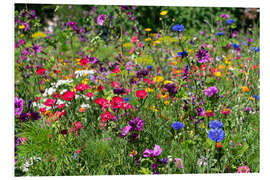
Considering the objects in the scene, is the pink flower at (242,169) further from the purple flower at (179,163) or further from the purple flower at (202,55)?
the purple flower at (202,55)

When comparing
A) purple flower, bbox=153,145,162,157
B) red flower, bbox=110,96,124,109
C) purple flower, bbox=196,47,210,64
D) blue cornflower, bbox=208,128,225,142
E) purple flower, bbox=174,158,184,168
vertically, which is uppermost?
purple flower, bbox=196,47,210,64

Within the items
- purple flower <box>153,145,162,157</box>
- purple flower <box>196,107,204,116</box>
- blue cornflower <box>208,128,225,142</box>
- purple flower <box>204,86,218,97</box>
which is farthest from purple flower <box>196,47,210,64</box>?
purple flower <box>153,145,162,157</box>

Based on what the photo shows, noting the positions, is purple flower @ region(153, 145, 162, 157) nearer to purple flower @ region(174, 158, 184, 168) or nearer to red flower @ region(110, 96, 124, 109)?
purple flower @ region(174, 158, 184, 168)

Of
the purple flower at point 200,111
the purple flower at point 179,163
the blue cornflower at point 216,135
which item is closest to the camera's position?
the blue cornflower at point 216,135

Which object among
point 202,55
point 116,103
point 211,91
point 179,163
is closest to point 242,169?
point 179,163

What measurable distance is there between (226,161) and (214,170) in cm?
9

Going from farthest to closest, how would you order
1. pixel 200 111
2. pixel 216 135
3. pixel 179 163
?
pixel 200 111
pixel 179 163
pixel 216 135

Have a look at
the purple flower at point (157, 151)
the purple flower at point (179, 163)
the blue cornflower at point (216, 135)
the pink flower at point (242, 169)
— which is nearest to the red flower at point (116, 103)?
the purple flower at point (157, 151)

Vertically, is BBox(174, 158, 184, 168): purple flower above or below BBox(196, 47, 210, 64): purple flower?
below

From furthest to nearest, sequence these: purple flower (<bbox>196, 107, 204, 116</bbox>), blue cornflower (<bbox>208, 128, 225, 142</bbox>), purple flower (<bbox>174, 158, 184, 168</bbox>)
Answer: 1. purple flower (<bbox>196, 107, 204, 116</bbox>)
2. purple flower (<bbox>174, 158, 184, 168</bbox>)
3. blue cornflower (<bbox>208, 128, 225, 142</bbox>)

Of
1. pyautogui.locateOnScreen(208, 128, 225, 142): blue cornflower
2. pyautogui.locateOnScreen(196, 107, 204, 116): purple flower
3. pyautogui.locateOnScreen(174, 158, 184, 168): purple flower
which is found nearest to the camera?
pyautogui.locateOnScreen(208, 128, 225, 142): blue cornflower

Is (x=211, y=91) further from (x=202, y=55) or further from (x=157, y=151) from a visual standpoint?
(x=157, y=151)
